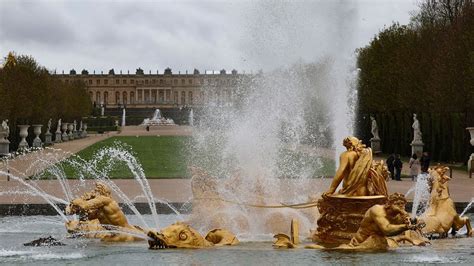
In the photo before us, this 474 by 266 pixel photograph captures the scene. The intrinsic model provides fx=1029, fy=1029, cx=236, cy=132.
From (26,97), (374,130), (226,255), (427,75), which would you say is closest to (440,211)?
(226,255)

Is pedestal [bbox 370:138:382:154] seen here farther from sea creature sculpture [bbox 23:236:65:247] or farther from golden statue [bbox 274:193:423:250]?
golden statue [bbox 274:193:423:250]

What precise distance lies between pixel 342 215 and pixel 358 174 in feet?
1.76

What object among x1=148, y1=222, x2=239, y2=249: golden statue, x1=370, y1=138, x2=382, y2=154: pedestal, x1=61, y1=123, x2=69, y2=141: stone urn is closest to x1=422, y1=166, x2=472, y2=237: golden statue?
x1=148, y1=222, x2=239, y2=249: golden statue

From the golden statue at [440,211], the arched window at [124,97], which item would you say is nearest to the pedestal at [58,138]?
the golden statue at [440,211]

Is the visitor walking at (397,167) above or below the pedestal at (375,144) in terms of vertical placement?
below

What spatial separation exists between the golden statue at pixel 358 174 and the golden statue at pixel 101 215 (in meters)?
2.71

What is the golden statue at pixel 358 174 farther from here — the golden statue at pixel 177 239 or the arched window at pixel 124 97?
the arched window at pixel 124 97

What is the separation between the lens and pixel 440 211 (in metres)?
13.6

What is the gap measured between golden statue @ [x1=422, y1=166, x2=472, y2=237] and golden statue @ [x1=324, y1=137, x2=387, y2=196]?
1.67m

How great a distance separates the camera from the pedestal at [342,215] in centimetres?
1191

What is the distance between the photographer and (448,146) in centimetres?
4216

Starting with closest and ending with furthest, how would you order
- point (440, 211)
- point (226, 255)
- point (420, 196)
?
point (226, 255) < point (440, 211) < point (420, 196)

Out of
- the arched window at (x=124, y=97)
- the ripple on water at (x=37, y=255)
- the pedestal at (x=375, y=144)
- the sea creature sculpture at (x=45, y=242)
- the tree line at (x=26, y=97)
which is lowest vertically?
the ripple on water at (x=37, y=255)

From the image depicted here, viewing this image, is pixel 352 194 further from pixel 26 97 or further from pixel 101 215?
pixel 26 97
